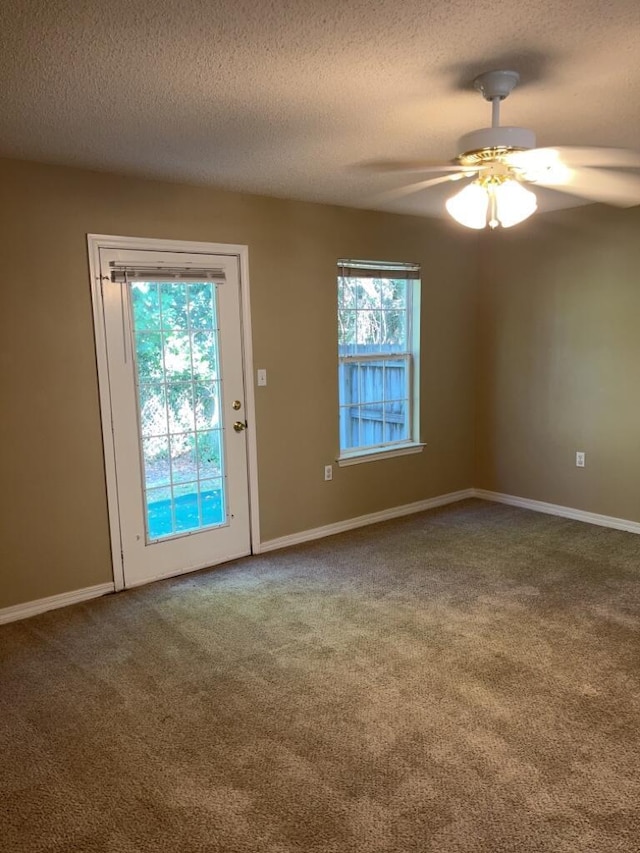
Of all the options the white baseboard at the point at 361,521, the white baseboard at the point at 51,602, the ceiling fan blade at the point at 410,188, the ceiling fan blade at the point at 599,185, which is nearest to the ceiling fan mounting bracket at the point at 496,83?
the ceiling fan blade at the point at 410,188

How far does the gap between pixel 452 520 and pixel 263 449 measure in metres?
1.64

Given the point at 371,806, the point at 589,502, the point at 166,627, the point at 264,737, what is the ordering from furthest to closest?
the point at 589,502 < the point at 166,627 < the point at 264,737 < the point at 371,806

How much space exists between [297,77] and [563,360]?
3310 mm

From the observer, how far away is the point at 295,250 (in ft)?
13.5

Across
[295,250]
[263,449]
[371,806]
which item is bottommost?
[371,806]

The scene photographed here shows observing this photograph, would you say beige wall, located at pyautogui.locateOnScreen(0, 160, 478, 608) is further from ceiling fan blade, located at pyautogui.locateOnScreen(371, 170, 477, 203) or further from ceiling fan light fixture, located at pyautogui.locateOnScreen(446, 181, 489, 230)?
ceiling fan light fixture, located at pyautogui.locateOnScreen(446, 181, 489, 230)

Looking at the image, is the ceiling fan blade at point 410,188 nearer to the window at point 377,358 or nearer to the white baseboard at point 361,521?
the window at point 377,358

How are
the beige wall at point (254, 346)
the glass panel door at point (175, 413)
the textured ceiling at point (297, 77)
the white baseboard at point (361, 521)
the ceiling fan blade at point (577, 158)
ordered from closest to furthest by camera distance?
the textured ceiling at point (297, 77) → the ceiling fan blade at point (577, 158) → the beige wall at point (254, 346) → the glass panel door at point (175, 413) → the white baseboard at point (361, 521)

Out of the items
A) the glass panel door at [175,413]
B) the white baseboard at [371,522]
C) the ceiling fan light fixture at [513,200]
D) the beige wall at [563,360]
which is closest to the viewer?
the ceiling fan light fixture at [513,200]

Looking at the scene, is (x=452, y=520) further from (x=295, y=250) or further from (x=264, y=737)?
(x=264, y=737)

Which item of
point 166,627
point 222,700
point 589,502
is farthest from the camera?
point 589,502

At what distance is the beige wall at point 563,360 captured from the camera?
4.37 metres

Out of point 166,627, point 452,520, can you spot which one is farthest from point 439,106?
point 452,520

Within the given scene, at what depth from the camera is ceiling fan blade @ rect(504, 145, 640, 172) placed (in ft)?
8.70
